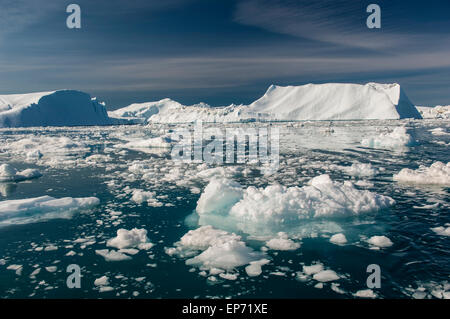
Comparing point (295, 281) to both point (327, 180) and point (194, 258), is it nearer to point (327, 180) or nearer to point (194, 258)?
point (194, 258)

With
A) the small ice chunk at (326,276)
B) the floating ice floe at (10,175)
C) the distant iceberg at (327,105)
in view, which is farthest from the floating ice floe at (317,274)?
the distant iceberg at (327,105)

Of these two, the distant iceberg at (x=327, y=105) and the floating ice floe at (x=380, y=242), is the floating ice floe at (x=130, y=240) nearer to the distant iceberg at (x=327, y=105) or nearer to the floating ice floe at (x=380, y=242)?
the floating ice floe at (x=380, y=242)

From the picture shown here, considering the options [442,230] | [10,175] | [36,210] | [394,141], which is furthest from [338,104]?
[36,210]

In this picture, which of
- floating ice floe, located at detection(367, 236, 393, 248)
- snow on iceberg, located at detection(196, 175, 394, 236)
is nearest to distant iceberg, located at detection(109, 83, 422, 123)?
snow on iceberg, located at detection(196, 175, 394, 236)

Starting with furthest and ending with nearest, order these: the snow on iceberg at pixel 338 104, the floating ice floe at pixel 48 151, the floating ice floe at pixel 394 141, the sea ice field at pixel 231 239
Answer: the snow on iceberg at pixel 338 104, the floating ice floe at pixel 394 141, the floating ice floe at pixel 48 151, the sea ice field at pixel 231 239

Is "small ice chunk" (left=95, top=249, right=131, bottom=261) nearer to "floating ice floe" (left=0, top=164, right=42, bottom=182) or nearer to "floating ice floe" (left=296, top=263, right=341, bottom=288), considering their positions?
"floating ice floe" (left=296, top=263, right=341, bottom=288)

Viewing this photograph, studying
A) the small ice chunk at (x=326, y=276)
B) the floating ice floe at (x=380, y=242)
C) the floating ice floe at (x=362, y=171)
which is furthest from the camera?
the floating ice floe at (x=362, y=171)
